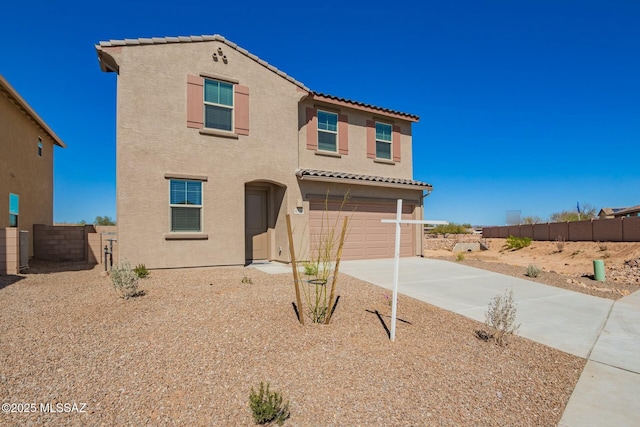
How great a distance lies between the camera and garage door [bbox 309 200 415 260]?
1277 centimetres

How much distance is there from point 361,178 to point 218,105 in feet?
18.3

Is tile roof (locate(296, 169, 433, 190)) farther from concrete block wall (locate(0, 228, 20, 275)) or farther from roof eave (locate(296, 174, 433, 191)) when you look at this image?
concrete block wall (locate(0, 228, 20, 275))

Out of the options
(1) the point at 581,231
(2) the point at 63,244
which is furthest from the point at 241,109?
(1) the point at 581,231

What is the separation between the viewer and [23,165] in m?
14.4

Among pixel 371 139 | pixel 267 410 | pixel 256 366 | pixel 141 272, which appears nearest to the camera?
pixel 267 410

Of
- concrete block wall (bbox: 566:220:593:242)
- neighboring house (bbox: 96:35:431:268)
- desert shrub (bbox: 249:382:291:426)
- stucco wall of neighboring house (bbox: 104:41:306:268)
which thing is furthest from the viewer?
concrete block wall (bbox: 566:220:593:242)

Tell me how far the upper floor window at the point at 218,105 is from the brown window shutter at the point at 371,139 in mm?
5657

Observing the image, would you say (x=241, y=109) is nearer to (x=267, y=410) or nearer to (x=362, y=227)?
(x=362, y=227)

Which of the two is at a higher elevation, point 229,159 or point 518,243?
point 229,159

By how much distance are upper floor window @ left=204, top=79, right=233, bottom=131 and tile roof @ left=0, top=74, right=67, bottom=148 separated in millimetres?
6976

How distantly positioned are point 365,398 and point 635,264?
17.1 meters

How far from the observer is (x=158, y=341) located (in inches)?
179

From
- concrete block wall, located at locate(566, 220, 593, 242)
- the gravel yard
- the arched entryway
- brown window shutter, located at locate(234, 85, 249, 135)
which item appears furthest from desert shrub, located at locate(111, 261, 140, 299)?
Result: concrete block wall, located at locate(566, 220, 593, 242)

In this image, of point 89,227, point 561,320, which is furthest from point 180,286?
point 89,227
